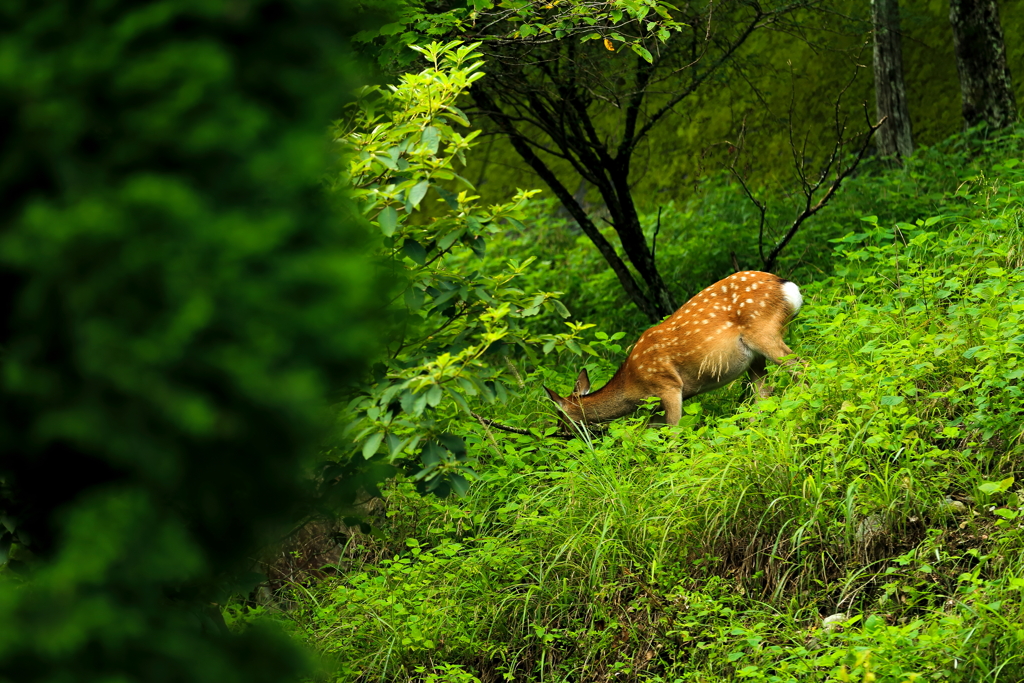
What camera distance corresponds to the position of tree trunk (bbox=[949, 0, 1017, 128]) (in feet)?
26.5

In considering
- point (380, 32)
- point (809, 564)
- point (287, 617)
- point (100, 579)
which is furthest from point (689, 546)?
point (100, 579)

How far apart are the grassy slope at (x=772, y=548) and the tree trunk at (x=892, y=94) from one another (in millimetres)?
3918

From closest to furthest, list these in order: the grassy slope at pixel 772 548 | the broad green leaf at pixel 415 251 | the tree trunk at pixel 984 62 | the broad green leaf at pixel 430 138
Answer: the broad green leaf at pixel 430 138 < the broad green leaf at pixel 415 251 < the grassy slope at pixel 772 548 < the tree trunk at pixel 984 62

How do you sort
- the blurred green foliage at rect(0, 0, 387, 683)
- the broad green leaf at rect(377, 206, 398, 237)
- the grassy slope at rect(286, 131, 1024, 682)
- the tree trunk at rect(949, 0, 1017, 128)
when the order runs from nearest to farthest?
1. the blurred green foliage at rect(0, 0, 387, 683)
2. the broad green leaf at rect(377, 206, 398, 237)
3. the grassy slope at rect(286, 131, 1024, 682)
4. the tree trunk at rect(949, 0, 1017, 128)

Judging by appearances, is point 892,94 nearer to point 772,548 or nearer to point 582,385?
point 582,385

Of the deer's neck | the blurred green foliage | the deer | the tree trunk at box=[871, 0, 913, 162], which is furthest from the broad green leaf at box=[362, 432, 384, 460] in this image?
the tree trunk at box=[871, 0, 913, 162]

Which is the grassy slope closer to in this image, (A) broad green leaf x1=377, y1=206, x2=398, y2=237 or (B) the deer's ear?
(B) the deer's ear

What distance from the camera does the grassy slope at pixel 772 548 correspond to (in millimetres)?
3727

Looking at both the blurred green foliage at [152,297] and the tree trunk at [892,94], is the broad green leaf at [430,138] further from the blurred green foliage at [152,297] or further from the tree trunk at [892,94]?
the tree trunk at [892,94]

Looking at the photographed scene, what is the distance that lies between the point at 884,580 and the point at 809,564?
0.95 ft

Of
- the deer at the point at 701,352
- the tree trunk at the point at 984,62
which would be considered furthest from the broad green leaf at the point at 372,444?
the tree trunk at the point at 984,62

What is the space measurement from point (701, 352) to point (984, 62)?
391 cm

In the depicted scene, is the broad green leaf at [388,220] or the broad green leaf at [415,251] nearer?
the broad green leaf at [388,220]

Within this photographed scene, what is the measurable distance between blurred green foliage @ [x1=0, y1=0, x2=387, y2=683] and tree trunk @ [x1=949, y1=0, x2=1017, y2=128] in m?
7.73
